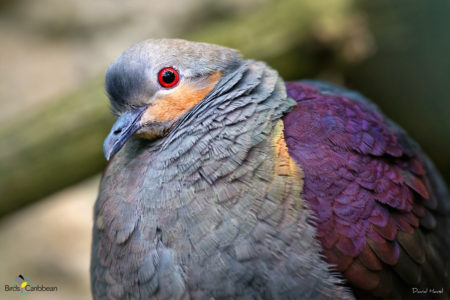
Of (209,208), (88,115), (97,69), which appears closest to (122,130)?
(209,208)

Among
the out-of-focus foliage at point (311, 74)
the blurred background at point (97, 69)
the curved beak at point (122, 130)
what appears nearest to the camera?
the curved beak at point (122, 130)

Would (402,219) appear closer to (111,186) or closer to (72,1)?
(111,186)

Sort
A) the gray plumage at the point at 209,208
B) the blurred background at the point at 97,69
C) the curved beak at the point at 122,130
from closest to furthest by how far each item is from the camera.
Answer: the gray plumage at the point at 209,208, the curved beak at the point at 122,130, the blurred background at the point at 97,69

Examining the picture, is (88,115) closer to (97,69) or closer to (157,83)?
(97,69)

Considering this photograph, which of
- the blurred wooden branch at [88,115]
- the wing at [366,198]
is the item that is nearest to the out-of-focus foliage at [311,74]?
the blurred wooden branch at [88,115]

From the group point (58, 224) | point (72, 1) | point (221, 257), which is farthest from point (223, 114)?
point (72, 1)

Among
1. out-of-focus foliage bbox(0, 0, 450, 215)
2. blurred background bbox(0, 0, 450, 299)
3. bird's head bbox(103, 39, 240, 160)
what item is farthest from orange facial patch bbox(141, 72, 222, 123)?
out-of-focus foliage bbox(0, 0, 450, 215)

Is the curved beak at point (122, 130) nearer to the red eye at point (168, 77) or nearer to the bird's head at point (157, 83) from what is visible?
the bird's head at point (157, 83)
